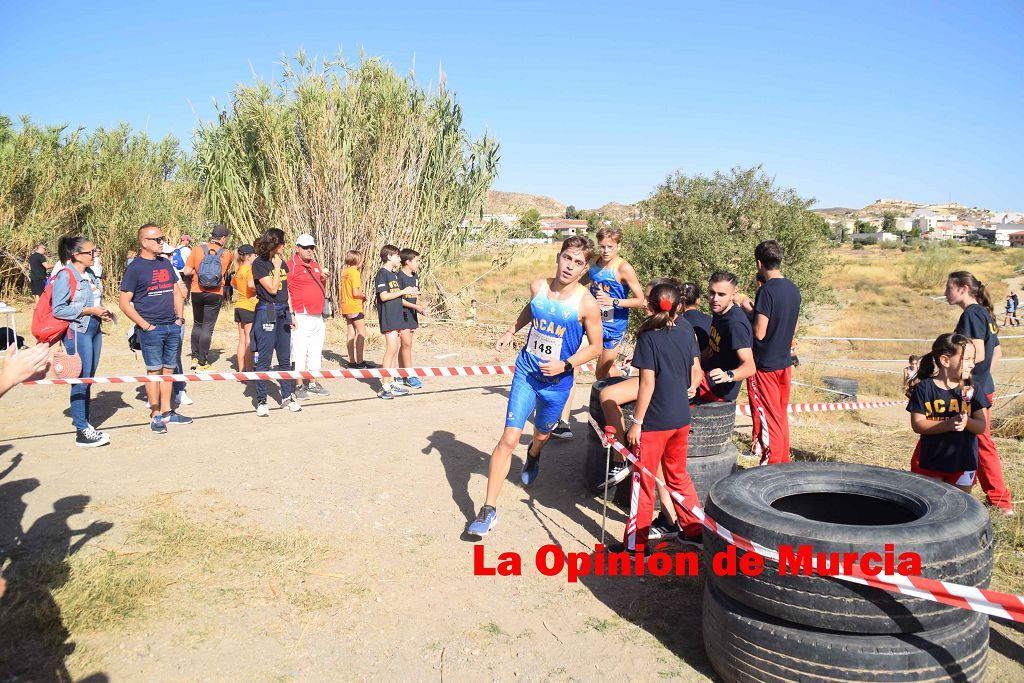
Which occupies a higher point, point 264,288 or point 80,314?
point 264,288

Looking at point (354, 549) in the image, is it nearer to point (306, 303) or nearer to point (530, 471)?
point (530, 471)

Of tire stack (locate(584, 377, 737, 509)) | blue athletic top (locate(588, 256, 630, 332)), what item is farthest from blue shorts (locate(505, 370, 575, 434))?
blue athletic top (locate(588, 256, 630, 332))

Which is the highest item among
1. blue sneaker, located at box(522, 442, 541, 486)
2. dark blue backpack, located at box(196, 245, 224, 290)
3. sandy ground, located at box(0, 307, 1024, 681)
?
dark blue backpack, located at box(196, 245, 224, 290)

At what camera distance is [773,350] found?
19.9ft

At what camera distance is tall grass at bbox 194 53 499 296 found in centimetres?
1631

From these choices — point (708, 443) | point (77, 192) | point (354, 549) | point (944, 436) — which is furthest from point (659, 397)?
point (77, 192)

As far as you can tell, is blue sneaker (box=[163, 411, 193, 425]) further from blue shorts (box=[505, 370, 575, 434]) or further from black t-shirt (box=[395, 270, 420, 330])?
blue shorts (box=[505, 370, 575, 434])

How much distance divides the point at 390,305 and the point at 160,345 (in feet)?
9.22

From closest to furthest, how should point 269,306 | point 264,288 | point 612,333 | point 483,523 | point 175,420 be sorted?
point 483,523 < point 612,333 < point 175,420 < point 264,288 < point 269,306

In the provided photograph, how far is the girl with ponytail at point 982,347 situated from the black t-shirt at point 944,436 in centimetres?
42

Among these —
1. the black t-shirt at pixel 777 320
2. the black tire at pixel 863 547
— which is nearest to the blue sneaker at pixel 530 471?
the black t-shirt at pixel 777 320

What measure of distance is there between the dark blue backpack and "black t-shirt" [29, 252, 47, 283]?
4.84 m

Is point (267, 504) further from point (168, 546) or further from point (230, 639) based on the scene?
point (230, 639)

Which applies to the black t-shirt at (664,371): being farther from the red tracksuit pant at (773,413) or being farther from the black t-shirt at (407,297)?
the black t-shirt at (407,297)
